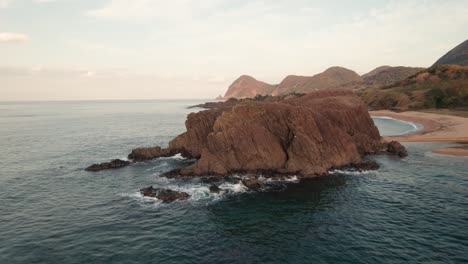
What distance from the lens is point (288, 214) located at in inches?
1593

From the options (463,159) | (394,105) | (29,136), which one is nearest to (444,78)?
(394,105)

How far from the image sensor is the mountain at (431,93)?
151438mm

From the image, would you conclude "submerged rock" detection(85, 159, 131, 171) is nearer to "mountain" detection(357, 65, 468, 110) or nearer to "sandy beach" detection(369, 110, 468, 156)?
"sandy beach" detection(369, 110, 468, 156)

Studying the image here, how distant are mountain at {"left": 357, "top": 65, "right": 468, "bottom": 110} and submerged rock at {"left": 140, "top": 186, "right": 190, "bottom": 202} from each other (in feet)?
494

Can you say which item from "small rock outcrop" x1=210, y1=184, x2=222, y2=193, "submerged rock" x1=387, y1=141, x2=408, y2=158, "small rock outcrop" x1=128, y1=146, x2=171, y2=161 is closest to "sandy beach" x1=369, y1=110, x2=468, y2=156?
"submerged rock" x1=387, y1=141, x2=408, y2=158

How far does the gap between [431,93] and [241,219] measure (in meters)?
163

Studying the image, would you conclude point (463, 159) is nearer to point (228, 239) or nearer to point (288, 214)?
point (288, 214)

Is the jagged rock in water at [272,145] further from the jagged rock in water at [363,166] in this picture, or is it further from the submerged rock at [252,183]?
the submerged rock at [252,183]

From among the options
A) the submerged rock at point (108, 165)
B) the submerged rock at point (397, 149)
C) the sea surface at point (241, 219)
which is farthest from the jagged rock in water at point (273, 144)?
the submerged rock at point (108, 165)

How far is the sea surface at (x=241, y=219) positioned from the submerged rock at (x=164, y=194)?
1.26 meters

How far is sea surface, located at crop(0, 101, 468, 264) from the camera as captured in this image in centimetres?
3131

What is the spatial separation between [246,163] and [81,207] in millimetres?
28683

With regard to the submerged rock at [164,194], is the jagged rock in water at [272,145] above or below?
above

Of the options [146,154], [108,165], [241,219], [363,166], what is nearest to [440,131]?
[363,166]
